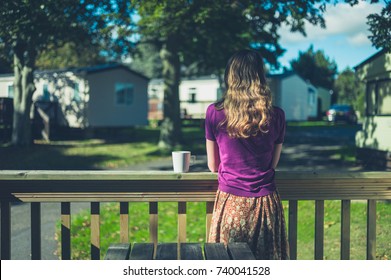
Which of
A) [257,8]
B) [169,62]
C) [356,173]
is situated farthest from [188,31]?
[356,173]

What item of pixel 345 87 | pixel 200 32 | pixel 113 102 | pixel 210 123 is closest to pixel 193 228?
pixel 210 123

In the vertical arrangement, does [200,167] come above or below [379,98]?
below

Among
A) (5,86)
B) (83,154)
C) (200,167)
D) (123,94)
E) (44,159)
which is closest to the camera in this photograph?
(200,167)

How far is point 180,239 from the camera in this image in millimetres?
3316

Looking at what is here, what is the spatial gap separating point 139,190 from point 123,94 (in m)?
24.1

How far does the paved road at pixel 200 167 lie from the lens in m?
6.92

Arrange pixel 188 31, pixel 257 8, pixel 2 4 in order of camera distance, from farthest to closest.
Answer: pixel 188 31 < pixel 257 8 < pixel 2 4

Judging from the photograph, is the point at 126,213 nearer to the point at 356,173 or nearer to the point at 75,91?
the point at 356,173

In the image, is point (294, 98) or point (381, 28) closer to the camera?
point (381, 28)

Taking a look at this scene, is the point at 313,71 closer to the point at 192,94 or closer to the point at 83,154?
the point at 192,94

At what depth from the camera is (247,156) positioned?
116 inches

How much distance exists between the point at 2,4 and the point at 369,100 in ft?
38.9

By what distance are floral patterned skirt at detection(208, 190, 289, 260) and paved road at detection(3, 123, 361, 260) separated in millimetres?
705

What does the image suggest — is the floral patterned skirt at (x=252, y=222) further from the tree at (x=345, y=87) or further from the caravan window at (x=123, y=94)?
the tree at (x=345, y=87)
